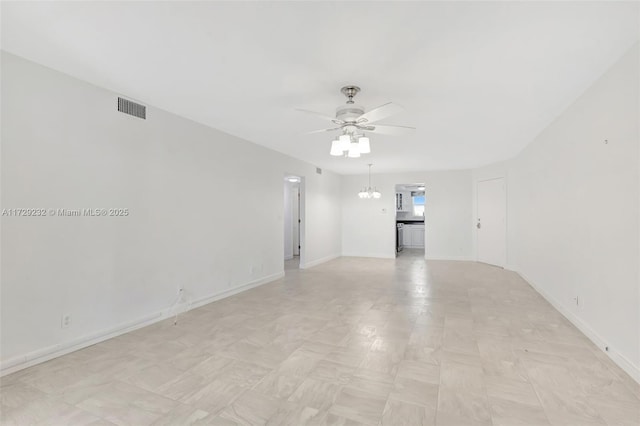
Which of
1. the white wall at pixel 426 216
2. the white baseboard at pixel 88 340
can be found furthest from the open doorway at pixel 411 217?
the white baseboard at pixel 88 340

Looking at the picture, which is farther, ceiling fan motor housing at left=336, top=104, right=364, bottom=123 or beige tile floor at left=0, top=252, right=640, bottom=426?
ceiling fan motor housing at left=336, top=104, right=364, bottom=123

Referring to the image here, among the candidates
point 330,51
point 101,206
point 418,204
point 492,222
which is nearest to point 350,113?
point 330,51

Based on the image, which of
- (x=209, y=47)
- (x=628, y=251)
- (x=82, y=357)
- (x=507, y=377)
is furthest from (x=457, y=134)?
(x=82, y=357)

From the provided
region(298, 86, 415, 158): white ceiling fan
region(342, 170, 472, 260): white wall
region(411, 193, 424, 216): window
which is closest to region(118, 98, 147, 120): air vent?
region(298, 86, 415, 158): white ceiling fan

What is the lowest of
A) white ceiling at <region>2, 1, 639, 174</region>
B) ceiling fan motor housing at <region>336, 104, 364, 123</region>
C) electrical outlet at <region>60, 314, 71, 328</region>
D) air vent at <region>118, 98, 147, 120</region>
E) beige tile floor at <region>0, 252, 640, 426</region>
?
beige tile floor at <region>0, 252, 640, 426</region>

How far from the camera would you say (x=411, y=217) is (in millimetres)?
12430

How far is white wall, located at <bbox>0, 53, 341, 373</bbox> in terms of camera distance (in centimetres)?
245

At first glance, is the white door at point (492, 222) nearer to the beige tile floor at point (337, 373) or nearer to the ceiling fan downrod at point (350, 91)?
the beige tile floor at point (337, 373)

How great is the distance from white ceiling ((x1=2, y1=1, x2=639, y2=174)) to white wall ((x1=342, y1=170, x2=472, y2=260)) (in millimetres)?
4653

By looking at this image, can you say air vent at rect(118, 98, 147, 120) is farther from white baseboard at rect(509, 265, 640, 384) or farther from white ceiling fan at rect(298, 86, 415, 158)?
white baseboard at rect(509, 265, 640, 384)

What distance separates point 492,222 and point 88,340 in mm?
7741

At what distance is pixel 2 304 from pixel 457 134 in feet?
17.4

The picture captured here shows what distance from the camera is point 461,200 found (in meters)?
8.15

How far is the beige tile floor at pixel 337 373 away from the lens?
1.92 meters
